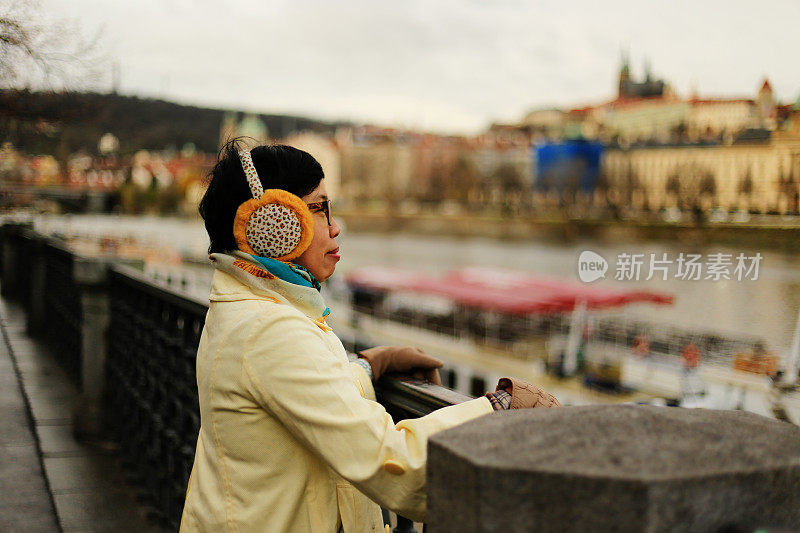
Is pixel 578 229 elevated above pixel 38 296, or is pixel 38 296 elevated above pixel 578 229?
pixel 38 296

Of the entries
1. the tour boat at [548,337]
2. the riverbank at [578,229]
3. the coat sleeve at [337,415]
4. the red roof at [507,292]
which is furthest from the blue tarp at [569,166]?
the coat sleeve at [337,415]

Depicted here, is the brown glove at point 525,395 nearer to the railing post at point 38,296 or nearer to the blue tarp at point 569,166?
the railing post at point 38,296

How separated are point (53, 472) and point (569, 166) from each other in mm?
54673

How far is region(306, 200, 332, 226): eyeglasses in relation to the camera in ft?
4.64

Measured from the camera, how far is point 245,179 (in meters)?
1.39

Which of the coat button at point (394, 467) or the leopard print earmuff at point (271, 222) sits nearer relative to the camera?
the coat button at point (394, 467)

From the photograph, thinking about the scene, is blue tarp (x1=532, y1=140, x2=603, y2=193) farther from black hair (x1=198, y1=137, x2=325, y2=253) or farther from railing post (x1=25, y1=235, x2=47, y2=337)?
black hair (x1=198, y1=137, x2=325, y2=253)

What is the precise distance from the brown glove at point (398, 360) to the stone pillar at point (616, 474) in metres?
0.73

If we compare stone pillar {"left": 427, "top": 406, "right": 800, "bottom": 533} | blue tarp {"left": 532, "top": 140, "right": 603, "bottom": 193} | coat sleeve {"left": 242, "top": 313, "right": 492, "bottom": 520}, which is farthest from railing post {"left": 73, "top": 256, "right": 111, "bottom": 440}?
blue tarp {"left": 532, "top": 140, "right": 603, "bottom": 193}

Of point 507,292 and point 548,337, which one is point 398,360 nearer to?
point 548,337

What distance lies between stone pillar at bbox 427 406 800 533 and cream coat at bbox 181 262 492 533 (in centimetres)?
21

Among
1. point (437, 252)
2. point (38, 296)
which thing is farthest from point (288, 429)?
point (437, 252)

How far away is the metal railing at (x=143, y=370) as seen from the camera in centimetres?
266

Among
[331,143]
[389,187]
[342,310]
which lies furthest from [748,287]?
[331,143]
